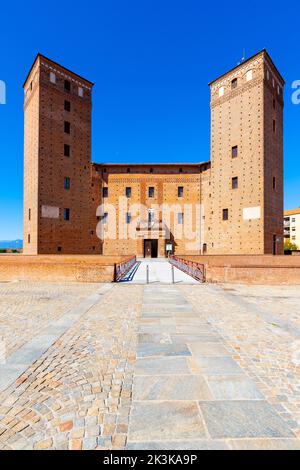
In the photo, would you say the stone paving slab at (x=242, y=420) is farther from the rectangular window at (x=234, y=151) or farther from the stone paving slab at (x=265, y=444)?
the rectangular window at (x=234, y=151)

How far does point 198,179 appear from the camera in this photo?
1366 inches

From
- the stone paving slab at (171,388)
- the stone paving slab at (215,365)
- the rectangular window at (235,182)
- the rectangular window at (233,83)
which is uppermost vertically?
the rectangular window at (233,83)

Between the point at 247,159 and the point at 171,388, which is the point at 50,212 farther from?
the point at 171,388

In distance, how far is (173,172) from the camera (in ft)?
116

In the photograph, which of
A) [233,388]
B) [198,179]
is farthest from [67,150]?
[233,388]

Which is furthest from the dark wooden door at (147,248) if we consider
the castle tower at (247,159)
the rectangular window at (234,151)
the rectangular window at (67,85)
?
the rectangular window at (67,85)

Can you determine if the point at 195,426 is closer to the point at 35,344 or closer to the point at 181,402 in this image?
the point at 181,402

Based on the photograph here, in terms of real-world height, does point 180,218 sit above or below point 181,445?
above

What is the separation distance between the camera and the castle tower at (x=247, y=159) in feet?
86.4

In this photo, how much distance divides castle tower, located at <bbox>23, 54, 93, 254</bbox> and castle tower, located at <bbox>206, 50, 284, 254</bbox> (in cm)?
1622

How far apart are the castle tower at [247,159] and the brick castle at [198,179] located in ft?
0.36

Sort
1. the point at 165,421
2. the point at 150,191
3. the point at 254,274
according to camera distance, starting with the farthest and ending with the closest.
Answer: the point at 150,191 < the point at 254,274 < the point at 165,421

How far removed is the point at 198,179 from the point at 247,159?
847 centimetres

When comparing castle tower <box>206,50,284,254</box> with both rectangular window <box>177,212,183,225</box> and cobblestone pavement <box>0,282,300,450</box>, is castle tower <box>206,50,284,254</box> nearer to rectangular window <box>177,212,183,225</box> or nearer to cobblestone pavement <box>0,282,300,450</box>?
rectangular window <box>177,212,183,225</box>
